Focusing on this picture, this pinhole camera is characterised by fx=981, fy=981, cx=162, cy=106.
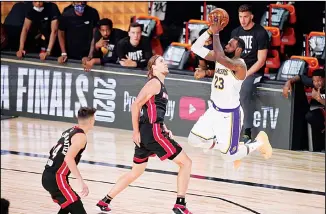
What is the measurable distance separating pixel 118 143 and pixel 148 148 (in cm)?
411

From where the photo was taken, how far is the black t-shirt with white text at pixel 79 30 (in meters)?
15.7

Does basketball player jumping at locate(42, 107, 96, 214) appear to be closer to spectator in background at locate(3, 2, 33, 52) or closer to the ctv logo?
the ctv logo

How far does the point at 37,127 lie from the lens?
1543 cm

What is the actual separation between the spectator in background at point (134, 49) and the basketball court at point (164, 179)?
1.12 meters

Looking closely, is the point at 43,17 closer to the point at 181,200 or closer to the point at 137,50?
the point at 137,50

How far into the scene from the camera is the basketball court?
10.7 meters

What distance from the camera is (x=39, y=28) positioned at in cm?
1609

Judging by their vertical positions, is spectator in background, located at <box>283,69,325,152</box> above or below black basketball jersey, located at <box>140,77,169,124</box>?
below

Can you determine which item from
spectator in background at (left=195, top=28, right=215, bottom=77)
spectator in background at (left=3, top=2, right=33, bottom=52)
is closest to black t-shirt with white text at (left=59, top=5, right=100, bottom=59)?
spectator in background at (left=3, top=2, right=33, bottom=52)

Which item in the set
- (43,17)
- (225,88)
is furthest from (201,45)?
(43,17)

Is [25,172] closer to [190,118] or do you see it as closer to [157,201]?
[157,201]

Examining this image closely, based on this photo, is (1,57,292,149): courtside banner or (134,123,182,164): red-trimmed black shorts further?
(1,57,292,149): courtside banner

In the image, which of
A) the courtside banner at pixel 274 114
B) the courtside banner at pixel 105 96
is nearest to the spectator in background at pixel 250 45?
the courtside banner at pixel 274 114

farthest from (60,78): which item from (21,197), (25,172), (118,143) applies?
(21,197)
